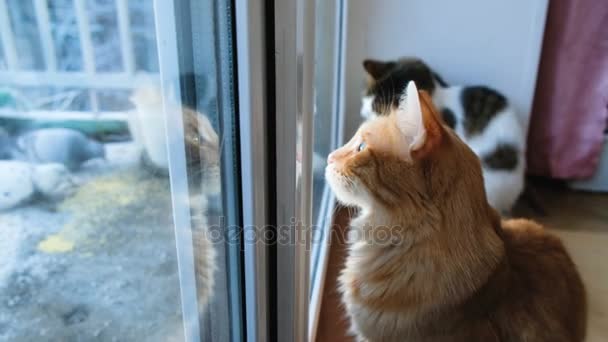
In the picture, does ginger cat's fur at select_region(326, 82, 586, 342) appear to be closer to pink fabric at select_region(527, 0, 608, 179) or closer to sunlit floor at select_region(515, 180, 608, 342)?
sunlit floor at select_region(515, 180, 608, 342)

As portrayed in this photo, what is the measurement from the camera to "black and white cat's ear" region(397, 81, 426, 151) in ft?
2.23

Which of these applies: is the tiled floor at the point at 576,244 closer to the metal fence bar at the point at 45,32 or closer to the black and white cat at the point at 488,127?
the black and white cat at the point at 488,127

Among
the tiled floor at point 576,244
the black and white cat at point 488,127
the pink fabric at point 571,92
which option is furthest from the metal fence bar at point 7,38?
the pink fabric at point 571,92

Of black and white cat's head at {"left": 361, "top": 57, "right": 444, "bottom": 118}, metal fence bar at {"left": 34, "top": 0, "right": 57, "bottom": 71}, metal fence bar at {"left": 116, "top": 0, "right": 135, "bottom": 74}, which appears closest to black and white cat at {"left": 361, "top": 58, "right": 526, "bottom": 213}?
black and white cat's head at {"left": 361, "top": 57, "right": 444, "bottom": 118}

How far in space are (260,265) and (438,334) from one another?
1.01ft

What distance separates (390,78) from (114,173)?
1215mm

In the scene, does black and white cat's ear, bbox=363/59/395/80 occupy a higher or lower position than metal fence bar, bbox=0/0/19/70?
lower

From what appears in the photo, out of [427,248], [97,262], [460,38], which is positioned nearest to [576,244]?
[460,38]

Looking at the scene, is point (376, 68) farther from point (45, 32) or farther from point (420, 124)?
point (45, 32)

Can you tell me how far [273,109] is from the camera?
73 cm

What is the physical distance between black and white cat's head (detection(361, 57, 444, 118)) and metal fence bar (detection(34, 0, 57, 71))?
48.2 inches

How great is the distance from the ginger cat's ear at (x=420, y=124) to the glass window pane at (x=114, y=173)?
254 millimetres

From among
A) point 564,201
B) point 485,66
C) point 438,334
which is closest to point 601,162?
point 564,201

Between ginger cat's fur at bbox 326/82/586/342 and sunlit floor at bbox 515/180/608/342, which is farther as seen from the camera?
sunlit floor at bbox 515/180/608/342
